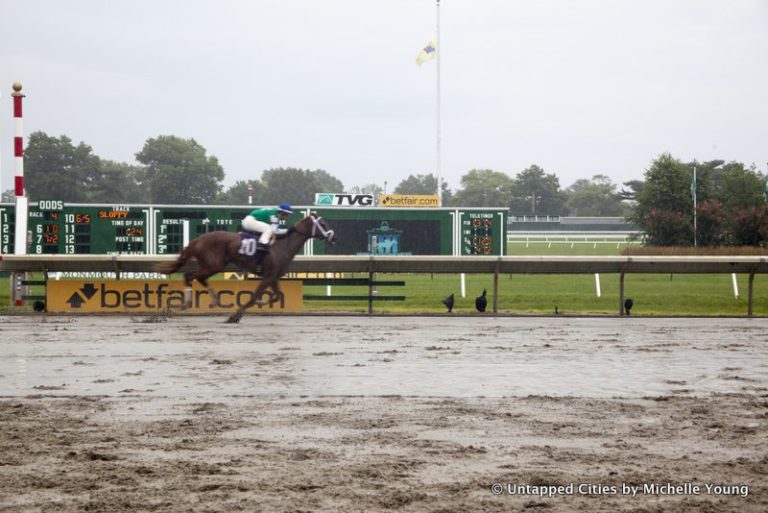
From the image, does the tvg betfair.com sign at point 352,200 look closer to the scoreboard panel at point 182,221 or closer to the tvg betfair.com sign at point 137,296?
the scoreboard panel at point 182,221

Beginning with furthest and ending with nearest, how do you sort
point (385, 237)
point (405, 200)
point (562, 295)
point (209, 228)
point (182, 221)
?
point (405, 200)
point (385, 237)
point (182, 221)
point (209, 228)
point (562, 295)

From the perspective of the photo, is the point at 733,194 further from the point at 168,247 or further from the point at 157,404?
the point at 157,404

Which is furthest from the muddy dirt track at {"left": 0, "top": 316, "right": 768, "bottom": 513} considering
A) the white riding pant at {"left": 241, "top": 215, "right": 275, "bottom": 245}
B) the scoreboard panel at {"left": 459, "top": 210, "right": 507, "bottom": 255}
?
the scoreboard panel at {"left": 459, "top": 210, "right": 507, "bottom": 255}

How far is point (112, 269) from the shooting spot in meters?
18.4

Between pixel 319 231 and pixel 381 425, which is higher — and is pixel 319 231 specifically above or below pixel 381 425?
above

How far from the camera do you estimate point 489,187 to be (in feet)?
449

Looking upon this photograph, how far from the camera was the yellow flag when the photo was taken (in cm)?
5038

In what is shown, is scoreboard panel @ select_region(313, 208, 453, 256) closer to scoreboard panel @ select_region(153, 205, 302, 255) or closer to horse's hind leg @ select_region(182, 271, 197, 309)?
scoreboard panel @ select_region(153, 205, 302, 255)

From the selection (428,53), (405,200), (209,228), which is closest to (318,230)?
(209,228)

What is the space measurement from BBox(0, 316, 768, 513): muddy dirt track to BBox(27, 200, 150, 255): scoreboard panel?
15.5 metres

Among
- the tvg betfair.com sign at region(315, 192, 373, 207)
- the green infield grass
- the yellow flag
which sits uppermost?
the yellow flag

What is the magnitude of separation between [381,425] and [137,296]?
11.7 meters

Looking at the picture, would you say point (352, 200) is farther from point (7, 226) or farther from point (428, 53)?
point (428, 53)

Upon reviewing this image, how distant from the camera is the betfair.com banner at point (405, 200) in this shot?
37.8 meters
